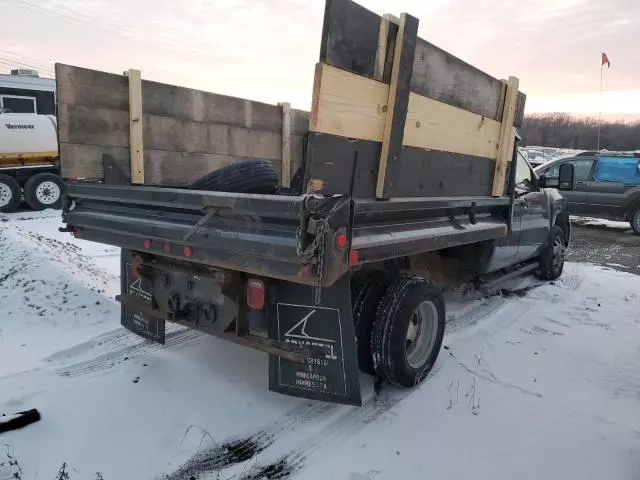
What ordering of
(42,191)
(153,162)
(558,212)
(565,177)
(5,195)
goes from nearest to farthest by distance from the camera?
(153,162), (565,177), (558,212), (5,195), (42,191)

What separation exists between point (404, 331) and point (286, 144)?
8.99ft

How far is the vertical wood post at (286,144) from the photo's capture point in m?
5.20

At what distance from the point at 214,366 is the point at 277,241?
178cm

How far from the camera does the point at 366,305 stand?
3.25 metres

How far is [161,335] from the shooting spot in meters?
3.73

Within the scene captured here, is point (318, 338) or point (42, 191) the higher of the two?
point (318, 338)

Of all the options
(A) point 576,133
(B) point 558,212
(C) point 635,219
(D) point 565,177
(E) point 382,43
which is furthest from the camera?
(A) point 576,133

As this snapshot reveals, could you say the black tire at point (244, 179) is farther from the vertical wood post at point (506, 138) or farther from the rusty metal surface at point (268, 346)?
the vertical wood post at point (506, 138)

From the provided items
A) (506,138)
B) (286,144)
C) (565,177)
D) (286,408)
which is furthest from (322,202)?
(565,177)

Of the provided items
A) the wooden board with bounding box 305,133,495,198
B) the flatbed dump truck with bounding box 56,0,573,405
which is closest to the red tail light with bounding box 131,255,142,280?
the flatbed dump truck with bounding box 56,0,573,405

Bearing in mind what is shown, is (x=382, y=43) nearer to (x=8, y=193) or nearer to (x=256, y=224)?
(x=256, y=224)

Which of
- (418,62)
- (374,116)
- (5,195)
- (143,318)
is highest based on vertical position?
(418,62)

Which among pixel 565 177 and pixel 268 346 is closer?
pixel 268 346

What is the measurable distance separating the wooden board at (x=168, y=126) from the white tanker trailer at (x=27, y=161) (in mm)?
8916
